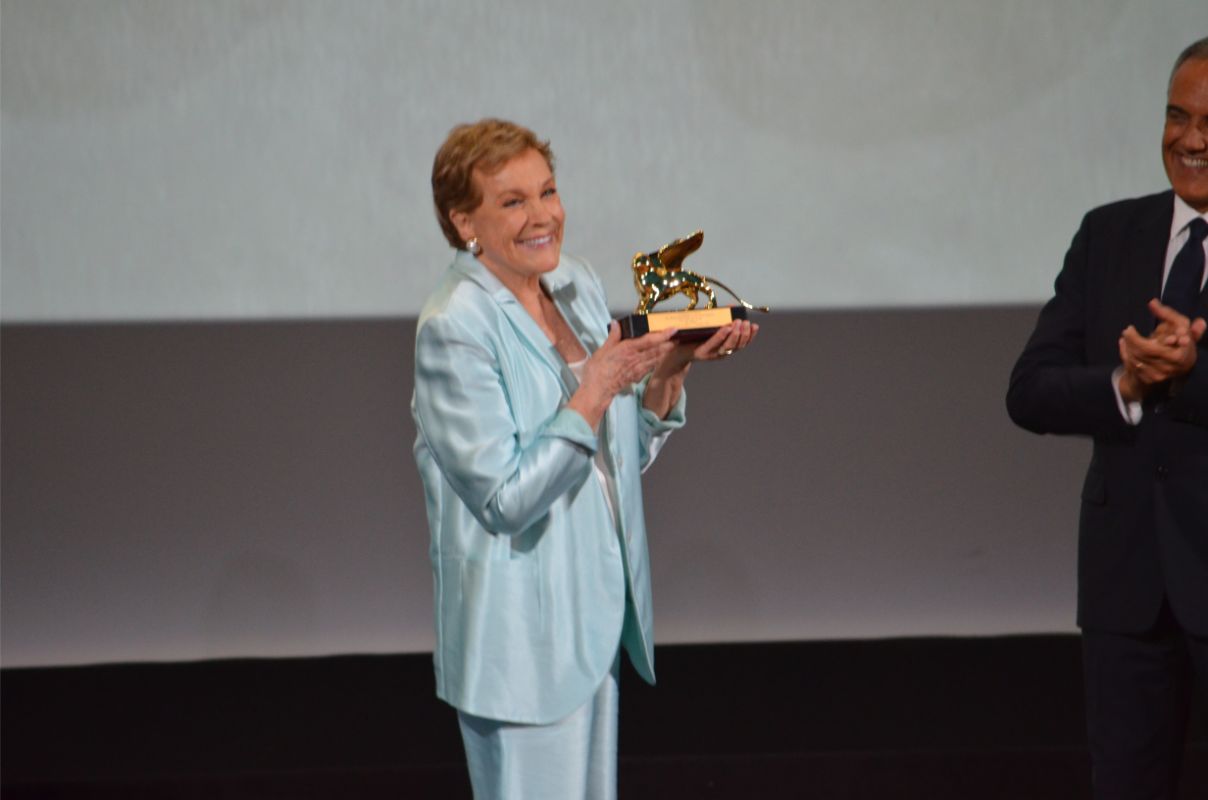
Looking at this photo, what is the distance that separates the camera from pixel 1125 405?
5.82 ft

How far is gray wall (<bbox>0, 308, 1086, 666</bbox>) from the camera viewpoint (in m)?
3.29

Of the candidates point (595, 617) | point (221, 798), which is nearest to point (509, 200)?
point (595, 617)

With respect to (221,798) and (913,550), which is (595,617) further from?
(913,550)

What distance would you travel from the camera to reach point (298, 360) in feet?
10.8

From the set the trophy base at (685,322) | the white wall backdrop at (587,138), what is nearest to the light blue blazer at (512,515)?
the trophy base at (685,322)

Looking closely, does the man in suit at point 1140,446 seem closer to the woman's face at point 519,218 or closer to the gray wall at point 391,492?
the woman's face at point 519,218

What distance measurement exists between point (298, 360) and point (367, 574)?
564 millimetres

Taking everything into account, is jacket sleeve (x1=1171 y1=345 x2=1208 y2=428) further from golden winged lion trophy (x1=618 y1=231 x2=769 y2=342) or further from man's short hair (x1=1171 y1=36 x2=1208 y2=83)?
golden winged lion trophy (x1=618 y1=231 x2=769 y2=342)

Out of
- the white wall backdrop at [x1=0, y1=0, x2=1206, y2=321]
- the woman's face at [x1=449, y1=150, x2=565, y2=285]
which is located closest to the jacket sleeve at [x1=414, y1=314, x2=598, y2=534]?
the woman's face at [x1=449, y1=150, x2=565, y2=285]

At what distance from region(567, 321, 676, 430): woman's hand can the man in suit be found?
61cm

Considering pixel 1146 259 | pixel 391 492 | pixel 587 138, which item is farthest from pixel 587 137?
pixel 1146 259

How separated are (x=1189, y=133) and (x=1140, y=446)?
0.41 m

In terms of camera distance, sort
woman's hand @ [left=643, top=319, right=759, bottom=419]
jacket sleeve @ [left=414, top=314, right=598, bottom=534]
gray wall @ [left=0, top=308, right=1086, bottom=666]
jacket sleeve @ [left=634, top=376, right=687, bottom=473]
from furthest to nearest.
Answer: gray wall @ [left=0, top=308, right=1086, bottom=666]
jacket sleeve @ [left=634, top=376, right=687, bottom=473]
woman's hand @ [left=643, top=319, right=759, bottom=419]
jacket sleeve @ [left=414, top=314, right=598, bottom=534]

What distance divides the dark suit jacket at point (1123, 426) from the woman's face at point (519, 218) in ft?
2.34
